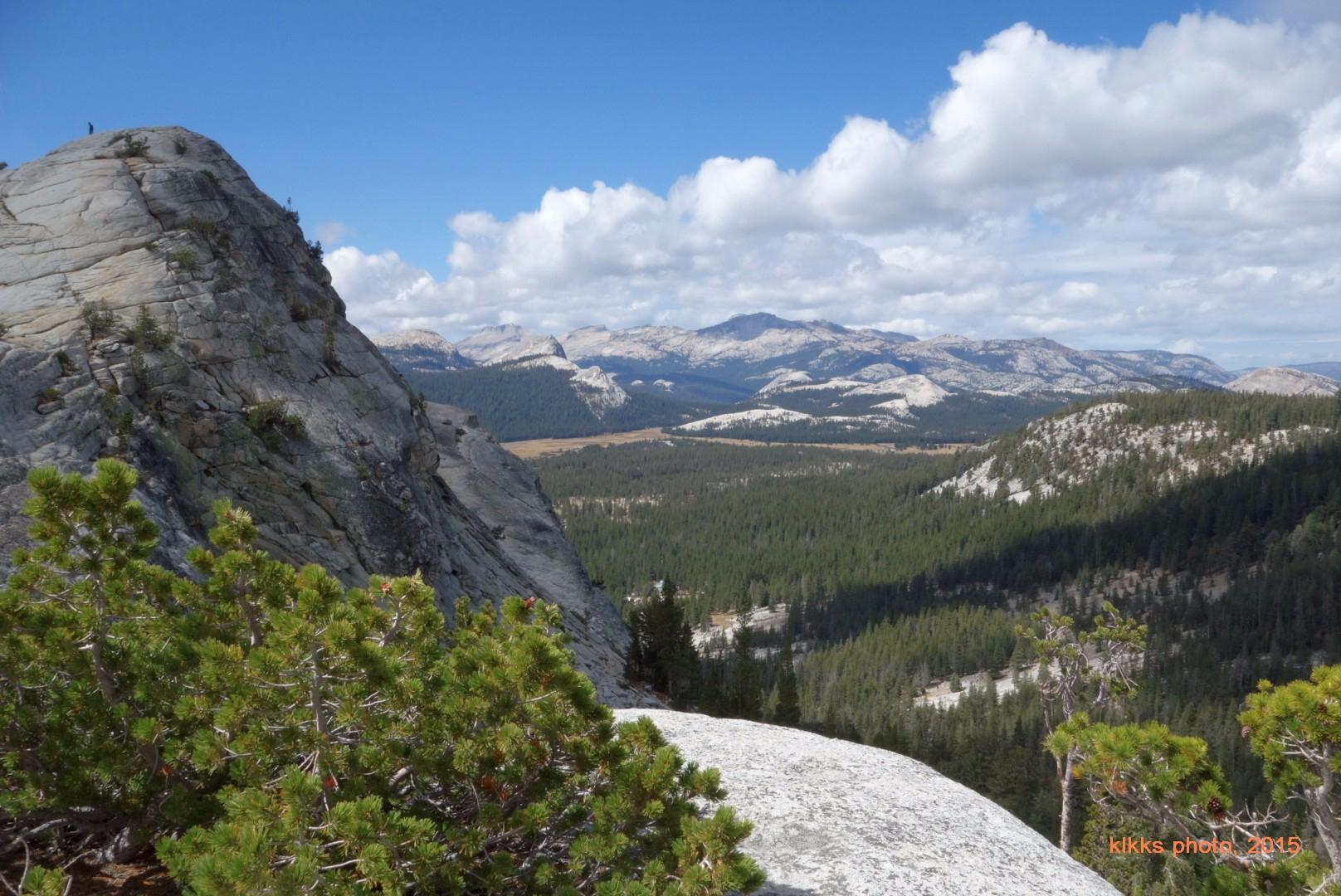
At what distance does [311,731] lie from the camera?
7.28 metres

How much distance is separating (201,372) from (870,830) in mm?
28992

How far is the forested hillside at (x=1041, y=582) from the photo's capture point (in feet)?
286

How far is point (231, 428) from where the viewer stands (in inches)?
1081

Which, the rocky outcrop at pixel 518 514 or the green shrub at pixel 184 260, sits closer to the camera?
the green shrub at pixel 184 260

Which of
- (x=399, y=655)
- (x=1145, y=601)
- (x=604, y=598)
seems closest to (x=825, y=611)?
(x=1145, y=601)

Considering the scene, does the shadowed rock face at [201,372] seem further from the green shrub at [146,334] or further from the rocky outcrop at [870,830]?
the rocky outcrop at [870,830]

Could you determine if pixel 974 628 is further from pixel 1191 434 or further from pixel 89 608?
pixel 89 608

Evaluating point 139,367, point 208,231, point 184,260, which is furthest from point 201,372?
point 208,231

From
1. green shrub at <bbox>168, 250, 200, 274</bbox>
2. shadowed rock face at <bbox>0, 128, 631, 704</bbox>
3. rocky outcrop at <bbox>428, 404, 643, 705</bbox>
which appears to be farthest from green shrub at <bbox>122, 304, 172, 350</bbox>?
rocky outcrop at <bbox>428, 404, 643, 705</bbox>

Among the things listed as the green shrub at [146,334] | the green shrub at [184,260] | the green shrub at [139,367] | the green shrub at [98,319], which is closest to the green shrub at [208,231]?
the green shrub at [184,260]

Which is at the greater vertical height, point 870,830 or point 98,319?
point 98,319

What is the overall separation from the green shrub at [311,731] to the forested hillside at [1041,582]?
161 ft

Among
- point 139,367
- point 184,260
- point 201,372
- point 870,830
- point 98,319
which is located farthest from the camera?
point 184,260

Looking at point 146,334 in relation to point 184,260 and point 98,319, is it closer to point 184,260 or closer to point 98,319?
point 98,319
